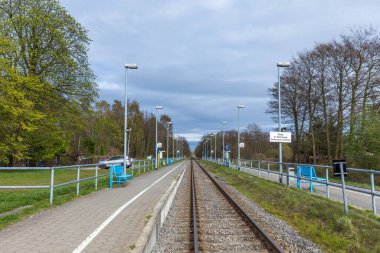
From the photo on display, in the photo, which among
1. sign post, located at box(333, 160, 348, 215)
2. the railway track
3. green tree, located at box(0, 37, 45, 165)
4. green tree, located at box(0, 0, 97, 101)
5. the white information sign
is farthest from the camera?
green tree, located at box(0, 0, 97, 101)

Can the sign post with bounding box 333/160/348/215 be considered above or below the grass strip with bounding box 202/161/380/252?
above

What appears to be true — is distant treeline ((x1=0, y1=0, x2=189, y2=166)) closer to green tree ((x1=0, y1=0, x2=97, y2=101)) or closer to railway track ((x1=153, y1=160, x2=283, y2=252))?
green tree ((x1=0, y1=0, x2=97, y2=101))

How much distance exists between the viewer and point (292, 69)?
3872 cm

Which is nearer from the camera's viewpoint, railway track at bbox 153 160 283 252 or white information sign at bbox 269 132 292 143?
railway track at bbox 153 160 283 252

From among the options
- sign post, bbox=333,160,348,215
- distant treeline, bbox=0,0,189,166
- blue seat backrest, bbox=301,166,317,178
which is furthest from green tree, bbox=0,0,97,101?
sign post, bbox=333,160,348,215

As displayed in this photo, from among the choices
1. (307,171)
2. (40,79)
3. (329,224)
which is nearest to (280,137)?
(307,171)

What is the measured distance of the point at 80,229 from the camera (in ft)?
24.0

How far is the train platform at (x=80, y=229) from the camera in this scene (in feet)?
19.7

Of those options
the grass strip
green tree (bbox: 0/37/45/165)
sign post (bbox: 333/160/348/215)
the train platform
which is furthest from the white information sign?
green tree (bbox: 0/37/45/165)

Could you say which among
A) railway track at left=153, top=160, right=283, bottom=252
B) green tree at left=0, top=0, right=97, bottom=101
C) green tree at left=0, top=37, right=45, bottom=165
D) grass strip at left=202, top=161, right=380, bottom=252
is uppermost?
green tree at left=0, top=0, right=97, bottom=101

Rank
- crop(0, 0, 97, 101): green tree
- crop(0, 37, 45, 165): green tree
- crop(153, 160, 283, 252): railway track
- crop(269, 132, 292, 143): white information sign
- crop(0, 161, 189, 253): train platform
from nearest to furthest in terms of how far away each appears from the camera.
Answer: crop(0, 161, 189, 253): train platform < crop(153, 160, 283, 252): railway track < crop(269, 132, 292, 143): white information sign < crop(0, 37, 45, 165): green tree < crop(0, 0, 97, 101): green tree

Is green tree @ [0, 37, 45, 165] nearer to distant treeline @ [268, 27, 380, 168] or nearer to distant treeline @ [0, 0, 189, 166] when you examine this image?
distant treeline @ [0, 0, 189, 166]

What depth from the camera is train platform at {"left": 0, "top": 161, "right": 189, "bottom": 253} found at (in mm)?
5996

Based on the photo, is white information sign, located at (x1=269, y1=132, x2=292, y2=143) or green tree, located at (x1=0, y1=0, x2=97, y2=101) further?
green tree, located at (x1=0, y1=0, x2=97, y2=101)
